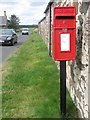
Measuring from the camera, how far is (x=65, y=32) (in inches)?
225

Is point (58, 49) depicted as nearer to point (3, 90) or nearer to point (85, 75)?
point (85, 75)

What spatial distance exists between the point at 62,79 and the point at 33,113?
800 millimetres

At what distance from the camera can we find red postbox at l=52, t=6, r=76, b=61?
5.69 metres

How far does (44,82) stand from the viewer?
8.69 m

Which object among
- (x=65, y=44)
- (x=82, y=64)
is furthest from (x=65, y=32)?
(x=82, y=64)

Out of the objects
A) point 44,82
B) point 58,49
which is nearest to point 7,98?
point 44,82

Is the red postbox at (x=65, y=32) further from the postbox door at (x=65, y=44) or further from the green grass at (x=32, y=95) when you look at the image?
the green grass at (x=32, y=95)

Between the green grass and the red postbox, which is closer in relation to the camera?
the red postbox

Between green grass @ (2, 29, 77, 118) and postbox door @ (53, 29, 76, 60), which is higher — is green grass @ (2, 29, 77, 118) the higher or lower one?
the lower one

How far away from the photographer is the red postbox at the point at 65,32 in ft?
18.7

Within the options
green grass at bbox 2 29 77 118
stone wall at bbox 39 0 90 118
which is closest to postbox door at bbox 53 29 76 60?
stone wall at bbox 39 0 90 118

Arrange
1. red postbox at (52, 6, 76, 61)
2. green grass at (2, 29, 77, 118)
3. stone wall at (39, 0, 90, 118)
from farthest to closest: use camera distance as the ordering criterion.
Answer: green grass at (2, 29, 77, 118) < red postbox at (52, 6, 76, 61) < stone wall at (39, 0, 90, 118)

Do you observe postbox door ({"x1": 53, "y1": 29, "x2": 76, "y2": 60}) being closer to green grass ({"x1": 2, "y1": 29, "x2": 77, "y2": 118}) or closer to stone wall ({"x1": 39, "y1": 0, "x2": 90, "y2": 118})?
stone wall ({"x1": 39, "y1": 0, "x2": 90, "y2": 118})

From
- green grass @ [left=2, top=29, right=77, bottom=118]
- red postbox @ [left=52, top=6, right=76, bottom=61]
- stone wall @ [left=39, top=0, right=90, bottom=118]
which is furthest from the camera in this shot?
green grass @ [left=2, top=29, right=77, bottom=118]
